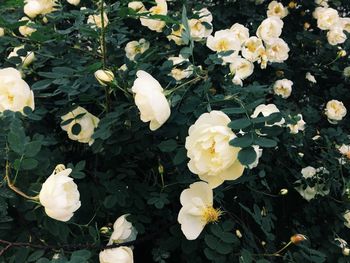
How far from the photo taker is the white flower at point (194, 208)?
109 centimetres

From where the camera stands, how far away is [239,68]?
1521 mm

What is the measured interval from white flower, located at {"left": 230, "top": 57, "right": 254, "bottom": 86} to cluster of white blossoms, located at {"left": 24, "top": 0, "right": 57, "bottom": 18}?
61 centimetres

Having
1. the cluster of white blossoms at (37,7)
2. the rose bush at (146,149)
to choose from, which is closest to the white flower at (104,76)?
the rose bush at (146,149)

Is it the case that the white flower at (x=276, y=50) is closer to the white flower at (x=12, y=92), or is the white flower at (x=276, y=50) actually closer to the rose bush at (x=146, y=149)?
the rose bush at (x=146, y=149)

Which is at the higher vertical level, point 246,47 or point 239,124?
point 239,124

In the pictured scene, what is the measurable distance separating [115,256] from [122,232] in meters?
0.08

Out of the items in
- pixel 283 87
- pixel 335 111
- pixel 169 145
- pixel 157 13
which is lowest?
pixel 335 111

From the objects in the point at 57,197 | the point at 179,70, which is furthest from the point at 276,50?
the point at 57,197

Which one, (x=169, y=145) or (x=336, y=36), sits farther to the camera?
(x=336, y=36)

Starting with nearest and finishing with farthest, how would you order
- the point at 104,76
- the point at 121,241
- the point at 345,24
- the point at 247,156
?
the point at 247,156 → the point at 104,76 → the point at 121,241 → the point at 345,24

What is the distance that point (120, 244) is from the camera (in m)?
1.14

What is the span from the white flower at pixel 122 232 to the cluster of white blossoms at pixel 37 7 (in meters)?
0.72

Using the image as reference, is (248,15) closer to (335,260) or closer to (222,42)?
(222,42)

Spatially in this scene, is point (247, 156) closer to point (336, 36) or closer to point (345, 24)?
point (336, 36)
